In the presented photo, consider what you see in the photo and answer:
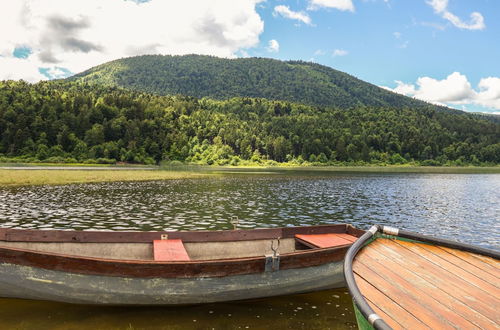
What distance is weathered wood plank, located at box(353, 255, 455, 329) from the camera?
5.14 m

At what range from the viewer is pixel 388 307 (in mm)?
5461

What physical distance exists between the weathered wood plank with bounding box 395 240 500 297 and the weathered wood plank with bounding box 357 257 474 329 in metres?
1.10

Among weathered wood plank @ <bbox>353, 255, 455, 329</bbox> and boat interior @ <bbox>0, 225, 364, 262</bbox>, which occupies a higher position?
weathered wood plank @ <bbox>353, 255, 455, 329</bbox>

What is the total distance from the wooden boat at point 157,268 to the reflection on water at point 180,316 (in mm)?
474

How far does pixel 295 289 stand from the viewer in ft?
42.2

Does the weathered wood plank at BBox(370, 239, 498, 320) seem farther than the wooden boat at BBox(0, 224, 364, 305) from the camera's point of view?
No

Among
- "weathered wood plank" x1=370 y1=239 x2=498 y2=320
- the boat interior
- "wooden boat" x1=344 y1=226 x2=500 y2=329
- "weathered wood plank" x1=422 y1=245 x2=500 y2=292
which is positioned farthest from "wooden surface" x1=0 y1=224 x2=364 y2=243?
"weathered wood plank" x1=422 y1=245 x2=500 y2=292

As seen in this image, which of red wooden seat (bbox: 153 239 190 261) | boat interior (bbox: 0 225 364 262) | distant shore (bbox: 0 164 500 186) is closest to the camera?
red wooden seat (bbox: 153 239 190 261)

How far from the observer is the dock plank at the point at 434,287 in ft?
17.2

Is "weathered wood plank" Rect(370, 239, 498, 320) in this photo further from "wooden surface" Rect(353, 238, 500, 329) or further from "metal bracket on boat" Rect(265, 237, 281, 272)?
"metal bracket on boat" Rect(265, 237, 281, 272)

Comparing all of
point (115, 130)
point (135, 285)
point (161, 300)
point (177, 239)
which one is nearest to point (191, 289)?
point (161, 300)

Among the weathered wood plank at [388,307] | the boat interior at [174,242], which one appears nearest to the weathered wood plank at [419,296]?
the weathered wood plank at [388,307]

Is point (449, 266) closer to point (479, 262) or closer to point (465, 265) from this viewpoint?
point (465, 265)

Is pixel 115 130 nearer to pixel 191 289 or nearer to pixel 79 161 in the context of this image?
pixel 79 161
